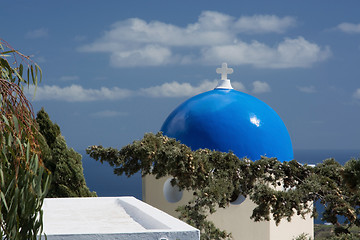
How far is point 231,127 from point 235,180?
138cm

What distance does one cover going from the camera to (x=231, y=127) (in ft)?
36.0

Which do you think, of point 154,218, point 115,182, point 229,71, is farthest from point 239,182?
point 115,182

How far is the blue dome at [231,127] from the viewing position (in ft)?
36.0

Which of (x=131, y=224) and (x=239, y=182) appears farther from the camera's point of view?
(x=239, y=182)

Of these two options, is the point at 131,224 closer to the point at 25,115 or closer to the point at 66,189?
the point at 25,115

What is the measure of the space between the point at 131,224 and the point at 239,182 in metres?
4.38

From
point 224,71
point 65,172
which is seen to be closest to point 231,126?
point 224,71

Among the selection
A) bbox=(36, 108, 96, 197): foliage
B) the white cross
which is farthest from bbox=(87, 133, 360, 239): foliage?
the white cross

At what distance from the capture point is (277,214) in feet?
29.3

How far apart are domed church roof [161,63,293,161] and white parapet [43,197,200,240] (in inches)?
136

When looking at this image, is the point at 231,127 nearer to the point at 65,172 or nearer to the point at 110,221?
the point at 65,172

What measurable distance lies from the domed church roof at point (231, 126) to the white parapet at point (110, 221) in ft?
11.3

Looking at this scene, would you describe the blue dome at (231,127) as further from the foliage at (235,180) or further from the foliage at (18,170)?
the foliage at (18,170)

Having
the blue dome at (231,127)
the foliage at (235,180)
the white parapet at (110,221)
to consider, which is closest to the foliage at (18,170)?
the white parapet at (110,221)
